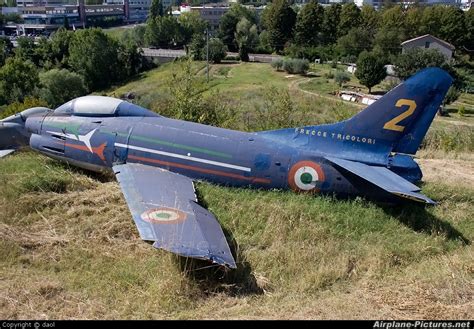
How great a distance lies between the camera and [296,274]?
26.1 ft

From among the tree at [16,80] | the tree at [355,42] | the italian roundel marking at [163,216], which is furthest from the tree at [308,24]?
the italian roundel marking at [163,216]

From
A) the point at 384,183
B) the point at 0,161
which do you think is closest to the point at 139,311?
the point at 384,183

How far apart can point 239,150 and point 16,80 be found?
60.2m

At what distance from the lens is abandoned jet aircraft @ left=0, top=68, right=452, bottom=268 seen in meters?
10.0

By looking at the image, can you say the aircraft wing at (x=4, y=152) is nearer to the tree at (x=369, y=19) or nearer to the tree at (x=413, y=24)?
the tree at (x=369, y=19)

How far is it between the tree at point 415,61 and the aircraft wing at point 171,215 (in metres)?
50.2

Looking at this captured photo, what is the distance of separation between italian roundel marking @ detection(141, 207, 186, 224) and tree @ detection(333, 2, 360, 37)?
3187 inches

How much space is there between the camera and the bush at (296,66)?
61.8m

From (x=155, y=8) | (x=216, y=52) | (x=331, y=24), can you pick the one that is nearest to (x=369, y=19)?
(x=331, y=24)

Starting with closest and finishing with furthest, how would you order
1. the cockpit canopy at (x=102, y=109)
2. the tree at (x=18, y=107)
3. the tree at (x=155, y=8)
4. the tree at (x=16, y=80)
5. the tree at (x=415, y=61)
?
the cockpit canopy at (x=102, y=109)
the tree at (x=18, y=107)
the tree at (x=415, y=61)
the tree at (x=16, y=80)
the tree at (x=155, y=8)

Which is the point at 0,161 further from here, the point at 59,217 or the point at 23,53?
the point at 23,53

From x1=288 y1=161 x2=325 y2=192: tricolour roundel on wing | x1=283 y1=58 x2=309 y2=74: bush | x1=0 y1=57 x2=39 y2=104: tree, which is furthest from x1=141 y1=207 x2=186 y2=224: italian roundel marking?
x1=0 y1=57 x2=39 y2=104: tree

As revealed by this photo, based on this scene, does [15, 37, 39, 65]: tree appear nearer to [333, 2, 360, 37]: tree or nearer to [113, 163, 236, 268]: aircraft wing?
[333, 2, 360, 37]: tree

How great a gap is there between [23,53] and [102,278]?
8758 centimetres
